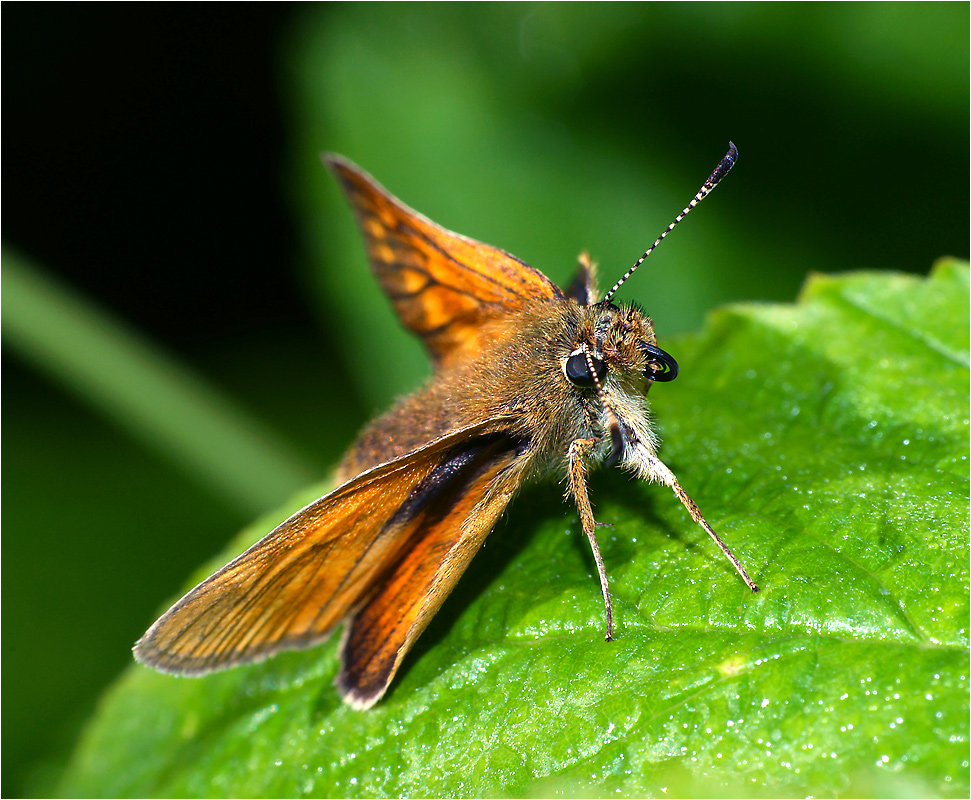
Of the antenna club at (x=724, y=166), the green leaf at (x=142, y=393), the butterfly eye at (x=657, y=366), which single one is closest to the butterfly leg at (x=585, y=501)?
the butterfly eye at (x=657, y=366)

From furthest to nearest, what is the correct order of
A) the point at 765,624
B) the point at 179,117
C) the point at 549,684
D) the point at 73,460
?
the point at 73,460, the point at 179,117, the point at 549,684, the point at 765,624

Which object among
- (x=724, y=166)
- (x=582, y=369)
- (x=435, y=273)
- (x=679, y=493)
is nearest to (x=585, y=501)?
(x=679, y=493)

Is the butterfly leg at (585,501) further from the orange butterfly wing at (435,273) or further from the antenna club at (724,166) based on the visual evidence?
the antenna club at (724,166)

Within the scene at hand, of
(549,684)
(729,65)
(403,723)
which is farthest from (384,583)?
(729,65)

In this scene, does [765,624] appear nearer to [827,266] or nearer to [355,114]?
[827,266]

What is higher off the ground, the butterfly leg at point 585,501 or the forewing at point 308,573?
the forewing at point 308,573

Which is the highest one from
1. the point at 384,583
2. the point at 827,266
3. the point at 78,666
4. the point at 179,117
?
the point at 179,117

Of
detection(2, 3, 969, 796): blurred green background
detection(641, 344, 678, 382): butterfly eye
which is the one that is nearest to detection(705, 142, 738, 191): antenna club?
detection(641, 344, 678, 382): butterfly eye

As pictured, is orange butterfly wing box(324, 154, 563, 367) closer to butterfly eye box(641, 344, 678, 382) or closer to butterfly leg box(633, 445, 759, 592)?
butterfly eye box(641, 344, 678, 382)

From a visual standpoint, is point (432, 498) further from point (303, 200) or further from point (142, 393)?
point (303, 200)
